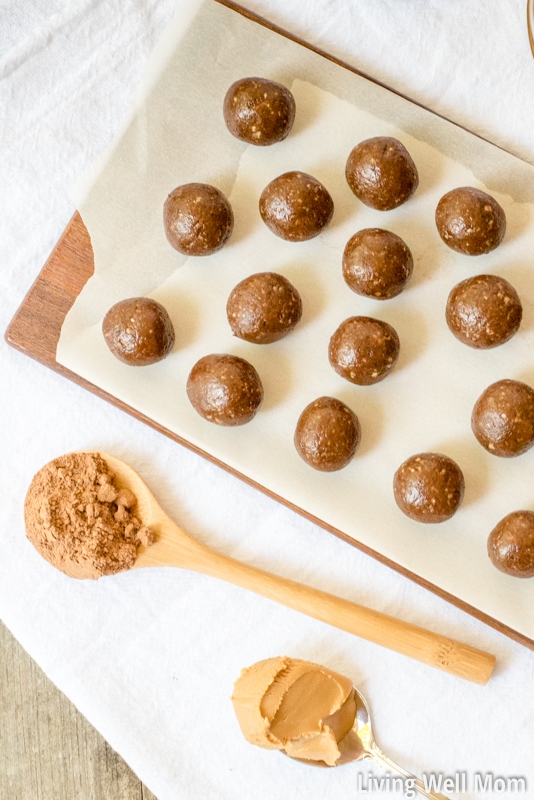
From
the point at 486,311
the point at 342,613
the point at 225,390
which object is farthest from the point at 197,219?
the point at 342,613

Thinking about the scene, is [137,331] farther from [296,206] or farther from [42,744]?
[42,744]

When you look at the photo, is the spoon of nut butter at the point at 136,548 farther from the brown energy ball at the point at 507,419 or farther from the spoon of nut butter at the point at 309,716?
the brown energy ball at the point at 507,419

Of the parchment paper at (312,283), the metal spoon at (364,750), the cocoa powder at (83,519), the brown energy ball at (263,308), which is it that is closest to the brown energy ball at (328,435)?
the parchment paper at (312,283)

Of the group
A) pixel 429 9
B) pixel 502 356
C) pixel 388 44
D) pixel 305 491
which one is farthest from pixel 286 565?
pixel 429 9

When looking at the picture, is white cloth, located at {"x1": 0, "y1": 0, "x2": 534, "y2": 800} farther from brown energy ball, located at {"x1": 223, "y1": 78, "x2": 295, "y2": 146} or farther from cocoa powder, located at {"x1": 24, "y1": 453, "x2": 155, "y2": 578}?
brown energy ball, located at {"x1": 223, "y1": 78, "x2": 295, "y2": 146}

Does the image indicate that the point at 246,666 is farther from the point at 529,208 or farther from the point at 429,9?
the point at 429,9
